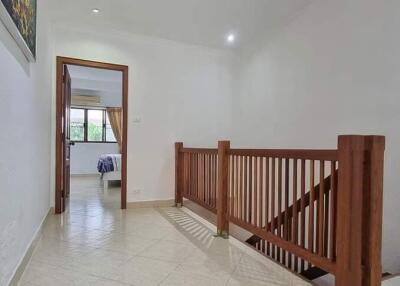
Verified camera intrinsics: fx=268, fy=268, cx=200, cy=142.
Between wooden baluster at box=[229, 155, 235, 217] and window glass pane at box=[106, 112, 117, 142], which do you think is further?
window glass pane at box=[106, 112, 117, 142]

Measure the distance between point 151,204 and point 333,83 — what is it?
2683 mm

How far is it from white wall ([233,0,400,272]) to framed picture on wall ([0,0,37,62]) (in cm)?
264

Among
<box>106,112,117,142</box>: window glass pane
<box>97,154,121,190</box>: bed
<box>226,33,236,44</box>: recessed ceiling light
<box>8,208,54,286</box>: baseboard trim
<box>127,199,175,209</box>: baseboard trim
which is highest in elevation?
<box>226,33,236,44</box>: recessed ceiling light

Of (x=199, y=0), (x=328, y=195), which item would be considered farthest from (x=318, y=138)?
(x=199, y=0)

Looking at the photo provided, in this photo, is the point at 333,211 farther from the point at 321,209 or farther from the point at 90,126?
the point at 90,126

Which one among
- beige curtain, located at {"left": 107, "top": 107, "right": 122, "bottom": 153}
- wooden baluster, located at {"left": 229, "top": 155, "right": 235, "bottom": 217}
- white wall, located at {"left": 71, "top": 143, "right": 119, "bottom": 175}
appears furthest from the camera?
beige curtain, located at {"left": 107, "top": 107, "right": 122, "bottom": 153}

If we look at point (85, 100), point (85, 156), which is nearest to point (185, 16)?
point (85, 100)

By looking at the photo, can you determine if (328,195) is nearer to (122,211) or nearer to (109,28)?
(122,211)

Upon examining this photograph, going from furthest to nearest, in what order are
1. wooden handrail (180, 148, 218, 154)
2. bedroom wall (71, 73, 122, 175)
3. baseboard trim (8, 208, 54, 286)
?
bedroom wall (71, 73, 122, 175) < wooden handrail (180, 148, 218, 154) < baseboard trim (8, 208, 54, 286)

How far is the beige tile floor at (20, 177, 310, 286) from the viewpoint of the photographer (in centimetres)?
170

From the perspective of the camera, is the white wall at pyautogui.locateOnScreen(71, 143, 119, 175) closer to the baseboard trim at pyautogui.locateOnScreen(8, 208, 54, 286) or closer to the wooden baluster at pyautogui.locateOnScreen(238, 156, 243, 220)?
the baseboard trim at pyautogui.locateOnScreen(8, 208, 54, 286)

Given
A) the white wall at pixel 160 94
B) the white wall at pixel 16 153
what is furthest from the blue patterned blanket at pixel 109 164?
the white wall at pixel 16 153

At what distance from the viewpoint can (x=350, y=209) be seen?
4.21ft

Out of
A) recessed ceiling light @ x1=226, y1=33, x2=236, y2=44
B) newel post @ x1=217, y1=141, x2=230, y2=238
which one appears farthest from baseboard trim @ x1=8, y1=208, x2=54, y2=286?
recessed ceiling light @ x1=226, y1=33, x2=236, y2=44
